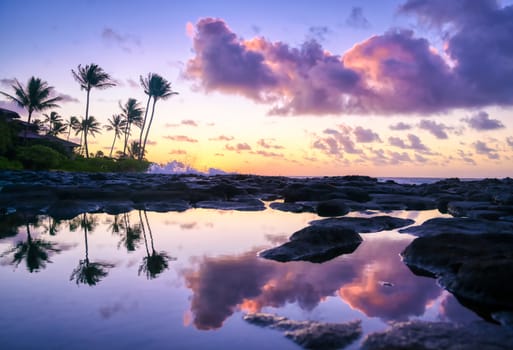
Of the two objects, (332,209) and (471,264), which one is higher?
(471,264)

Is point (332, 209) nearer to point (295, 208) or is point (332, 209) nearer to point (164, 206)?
point (295, 208)

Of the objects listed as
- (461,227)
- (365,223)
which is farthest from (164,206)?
Result: (461,227)

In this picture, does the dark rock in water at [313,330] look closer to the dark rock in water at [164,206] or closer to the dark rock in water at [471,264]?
the dark rock in water at [471,264]

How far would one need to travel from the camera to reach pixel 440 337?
208 cm

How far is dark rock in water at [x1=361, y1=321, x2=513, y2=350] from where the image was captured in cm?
198

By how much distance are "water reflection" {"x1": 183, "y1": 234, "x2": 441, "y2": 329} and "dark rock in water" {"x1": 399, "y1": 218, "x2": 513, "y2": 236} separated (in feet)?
5.88

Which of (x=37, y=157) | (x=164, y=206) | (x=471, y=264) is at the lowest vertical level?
(x=164, y=206)

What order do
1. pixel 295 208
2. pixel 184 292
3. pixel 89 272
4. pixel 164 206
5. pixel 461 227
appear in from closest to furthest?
pixel 184 292
pixel 89 272
pixel 461 227
pixel 295 208
pixel 164 206

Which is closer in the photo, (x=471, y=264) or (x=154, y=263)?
(x=471, y=264)

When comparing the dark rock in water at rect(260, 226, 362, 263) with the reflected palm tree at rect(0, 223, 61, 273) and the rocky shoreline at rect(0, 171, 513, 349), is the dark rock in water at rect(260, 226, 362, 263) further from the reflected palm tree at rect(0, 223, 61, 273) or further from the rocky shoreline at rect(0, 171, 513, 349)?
the reflected palm tree at rect(0, 223, 61, 273)

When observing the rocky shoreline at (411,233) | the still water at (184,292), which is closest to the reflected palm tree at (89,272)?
the still water at (184,292)

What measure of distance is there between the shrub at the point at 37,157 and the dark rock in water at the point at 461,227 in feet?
110

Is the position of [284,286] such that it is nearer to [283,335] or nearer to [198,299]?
[198,299]

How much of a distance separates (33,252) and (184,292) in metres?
2.70
